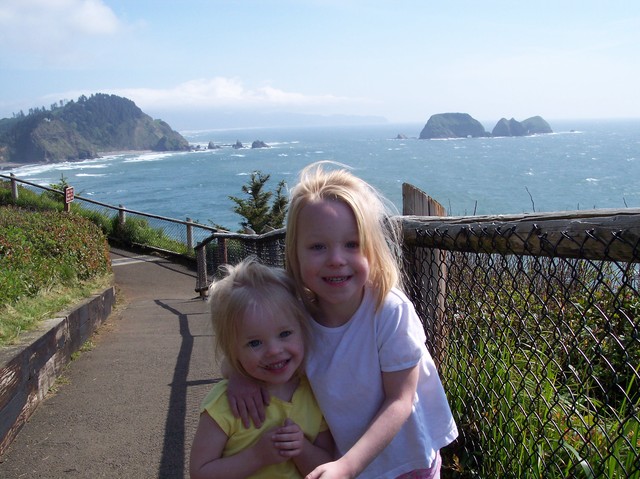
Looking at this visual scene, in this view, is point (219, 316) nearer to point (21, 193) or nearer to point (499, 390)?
point (499, 390)

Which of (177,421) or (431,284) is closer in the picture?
(431,284)

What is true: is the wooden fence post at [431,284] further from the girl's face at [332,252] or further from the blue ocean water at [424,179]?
the blue ocean water at [424,179]

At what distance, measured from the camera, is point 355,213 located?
1777mm

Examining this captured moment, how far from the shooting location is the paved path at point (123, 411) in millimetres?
3457

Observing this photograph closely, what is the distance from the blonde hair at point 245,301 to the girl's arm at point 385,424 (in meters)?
0.29

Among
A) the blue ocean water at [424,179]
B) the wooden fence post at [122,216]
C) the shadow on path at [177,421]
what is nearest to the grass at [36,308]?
the shadow on path at [177,421]

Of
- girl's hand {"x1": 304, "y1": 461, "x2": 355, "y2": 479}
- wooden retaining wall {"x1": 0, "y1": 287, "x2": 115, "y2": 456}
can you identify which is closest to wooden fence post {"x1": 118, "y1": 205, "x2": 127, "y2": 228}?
wooden retaining wall {"x1": 0, "y1": 287, "x2": 115, "y2": 456}

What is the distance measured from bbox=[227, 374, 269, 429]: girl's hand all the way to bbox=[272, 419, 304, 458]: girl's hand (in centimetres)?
8

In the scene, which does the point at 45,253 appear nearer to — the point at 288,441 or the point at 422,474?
the point at 288,441

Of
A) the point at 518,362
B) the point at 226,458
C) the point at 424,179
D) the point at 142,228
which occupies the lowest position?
the point at 424,179

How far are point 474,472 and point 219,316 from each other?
1.36 m

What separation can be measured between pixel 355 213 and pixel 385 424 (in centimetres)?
59

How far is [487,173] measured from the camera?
10500cm

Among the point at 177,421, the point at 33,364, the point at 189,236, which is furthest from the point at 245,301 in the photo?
the point at 189,236
